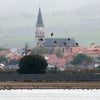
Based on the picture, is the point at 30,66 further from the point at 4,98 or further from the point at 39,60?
the point at 4,98

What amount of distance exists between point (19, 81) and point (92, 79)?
9567 millimetres

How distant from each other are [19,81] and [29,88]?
13844 mm

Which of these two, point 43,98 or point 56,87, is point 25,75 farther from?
point 43,98

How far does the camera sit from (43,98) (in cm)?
6681

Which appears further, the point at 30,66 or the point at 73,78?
the point at 30,66

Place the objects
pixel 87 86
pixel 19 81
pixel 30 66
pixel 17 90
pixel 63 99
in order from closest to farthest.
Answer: pixel 63 99, pixel 17 90, pixel 87 86, pixel 19 81, pixel 30 66

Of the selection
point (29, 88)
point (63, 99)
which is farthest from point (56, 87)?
point (63, 99)

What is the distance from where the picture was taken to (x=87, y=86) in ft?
287

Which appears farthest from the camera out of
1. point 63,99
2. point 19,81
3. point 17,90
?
point 19,81

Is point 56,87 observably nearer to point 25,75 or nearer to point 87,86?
point 87,86

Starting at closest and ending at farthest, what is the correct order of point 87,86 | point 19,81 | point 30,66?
1. point 87,86
2. point 19,81
3. point 30,66

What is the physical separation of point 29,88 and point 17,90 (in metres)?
2.44

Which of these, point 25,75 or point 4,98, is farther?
point 25,75

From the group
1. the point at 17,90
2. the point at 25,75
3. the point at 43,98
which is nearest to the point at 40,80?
the point at 25,75
